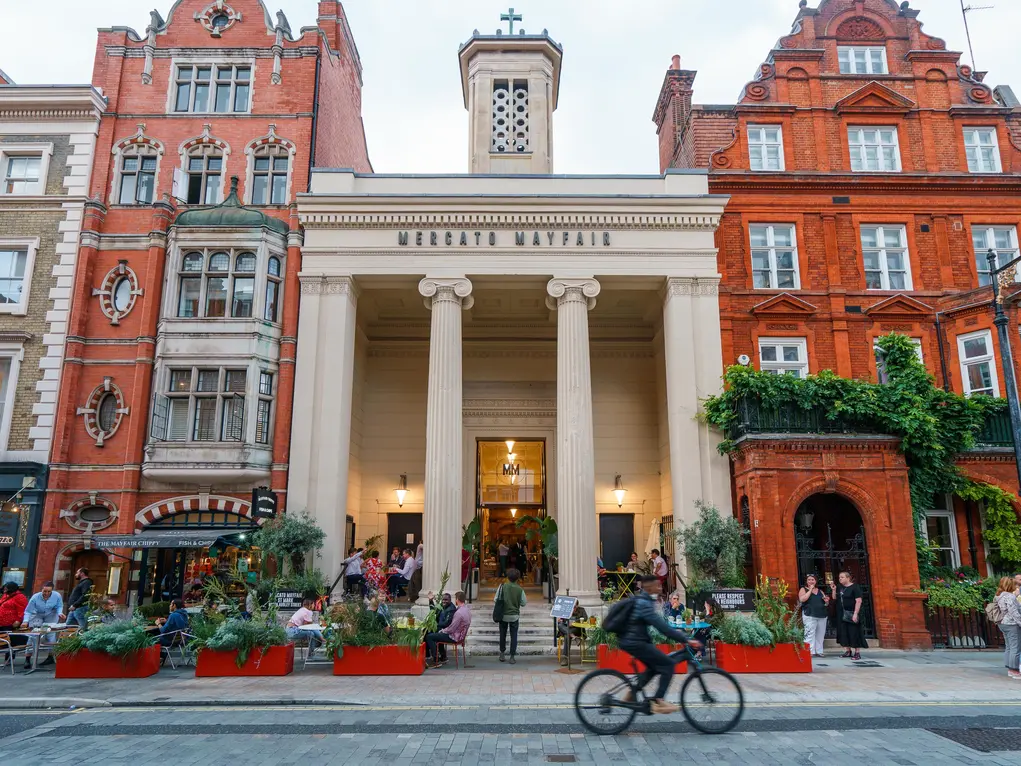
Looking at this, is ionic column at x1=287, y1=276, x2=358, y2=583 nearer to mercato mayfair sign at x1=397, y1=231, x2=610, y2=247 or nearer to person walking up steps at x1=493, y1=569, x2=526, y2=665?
mercato mayfair sign at x1=397, y1=231, x2=610, y2=247

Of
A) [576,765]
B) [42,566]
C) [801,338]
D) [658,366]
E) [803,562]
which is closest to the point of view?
[576,765]

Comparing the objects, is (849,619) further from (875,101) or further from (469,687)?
(875,101)

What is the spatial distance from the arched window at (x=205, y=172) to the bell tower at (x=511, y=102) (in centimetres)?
803

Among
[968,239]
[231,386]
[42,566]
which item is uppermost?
[968,239]

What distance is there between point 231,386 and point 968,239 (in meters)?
22.4

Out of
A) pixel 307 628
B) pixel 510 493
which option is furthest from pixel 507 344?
pixel 307 628

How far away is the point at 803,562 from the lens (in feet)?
57.8

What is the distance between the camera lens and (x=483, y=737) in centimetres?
848

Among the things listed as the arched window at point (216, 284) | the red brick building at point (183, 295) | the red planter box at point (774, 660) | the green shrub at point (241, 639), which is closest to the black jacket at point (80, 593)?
the red brick building at point (183, 295)

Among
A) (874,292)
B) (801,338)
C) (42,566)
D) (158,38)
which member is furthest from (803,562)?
(158,38)

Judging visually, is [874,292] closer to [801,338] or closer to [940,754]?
[801,338]

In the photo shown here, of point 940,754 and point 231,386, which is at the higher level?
point 231,386

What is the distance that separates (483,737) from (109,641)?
7811 millimetres

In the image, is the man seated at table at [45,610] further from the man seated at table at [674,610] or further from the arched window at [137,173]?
the man seated at table at [674,610]
